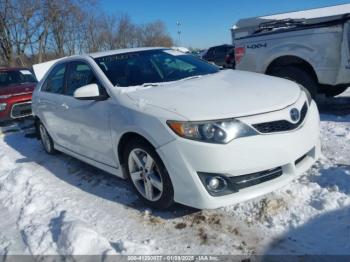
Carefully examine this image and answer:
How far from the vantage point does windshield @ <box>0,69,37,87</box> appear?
30.7 ft

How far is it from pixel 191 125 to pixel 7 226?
86.4 inches

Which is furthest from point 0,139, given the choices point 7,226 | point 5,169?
point 7,226

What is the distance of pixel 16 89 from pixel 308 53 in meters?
6.90

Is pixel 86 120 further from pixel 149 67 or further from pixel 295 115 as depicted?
pixel 295 115

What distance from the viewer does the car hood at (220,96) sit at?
9.05 ft

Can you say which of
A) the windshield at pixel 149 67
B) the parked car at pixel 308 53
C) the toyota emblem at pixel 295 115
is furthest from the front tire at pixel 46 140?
the toyota emblem at pixel 295 115

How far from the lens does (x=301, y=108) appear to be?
10.2 feet

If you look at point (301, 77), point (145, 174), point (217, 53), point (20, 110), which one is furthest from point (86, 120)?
point (217, 53)

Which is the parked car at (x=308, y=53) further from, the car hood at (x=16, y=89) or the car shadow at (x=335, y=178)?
the car hood at (x=16, y=89)

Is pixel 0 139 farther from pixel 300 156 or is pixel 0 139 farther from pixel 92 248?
pixel 300 156

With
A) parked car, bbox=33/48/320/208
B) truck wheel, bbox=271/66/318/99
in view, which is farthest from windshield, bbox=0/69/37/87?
truck wheel, bbox=271/66/318/99

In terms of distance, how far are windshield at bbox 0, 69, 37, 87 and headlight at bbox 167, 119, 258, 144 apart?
320 inches

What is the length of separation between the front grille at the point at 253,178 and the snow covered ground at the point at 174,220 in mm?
376

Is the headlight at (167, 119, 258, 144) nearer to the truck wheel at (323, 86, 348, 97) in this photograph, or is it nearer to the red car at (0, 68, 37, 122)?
the truck wheel at (323, 86, 348, 97)
